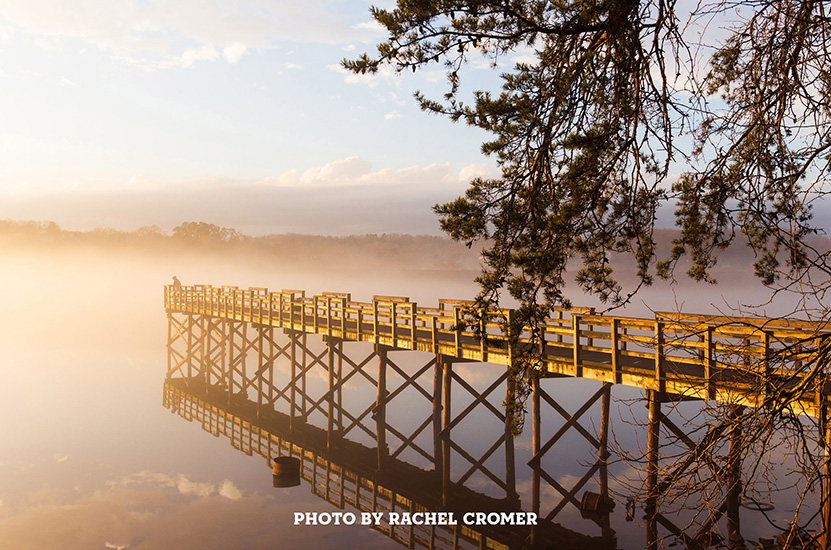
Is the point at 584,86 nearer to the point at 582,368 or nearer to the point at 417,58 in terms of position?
the point at 417,58

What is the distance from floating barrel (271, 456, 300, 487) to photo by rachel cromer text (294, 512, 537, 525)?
1.72 meters

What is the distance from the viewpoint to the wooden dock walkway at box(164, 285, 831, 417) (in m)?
4.42

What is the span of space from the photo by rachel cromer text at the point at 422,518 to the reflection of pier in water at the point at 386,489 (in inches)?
5.6

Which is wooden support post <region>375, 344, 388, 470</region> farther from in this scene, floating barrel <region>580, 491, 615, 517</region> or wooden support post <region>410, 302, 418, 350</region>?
floating barrel <region>580, 491, 615, 517</region>

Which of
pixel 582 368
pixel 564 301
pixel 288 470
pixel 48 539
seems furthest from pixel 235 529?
pixel 564 301

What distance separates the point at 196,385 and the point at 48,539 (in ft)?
58.8

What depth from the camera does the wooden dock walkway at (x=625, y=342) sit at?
14.5 feet

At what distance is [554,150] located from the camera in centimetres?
636

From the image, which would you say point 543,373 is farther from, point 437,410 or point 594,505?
point 437,410

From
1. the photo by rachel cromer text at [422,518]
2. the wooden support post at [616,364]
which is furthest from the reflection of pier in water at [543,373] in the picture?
the photo by rachel cromer text at [422,518]

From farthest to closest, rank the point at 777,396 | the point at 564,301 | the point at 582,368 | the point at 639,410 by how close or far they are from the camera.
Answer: the point at 639,410
the point at 582,368
the point at 564,301
the point at 777,396

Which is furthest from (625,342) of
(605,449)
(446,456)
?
(446,456)

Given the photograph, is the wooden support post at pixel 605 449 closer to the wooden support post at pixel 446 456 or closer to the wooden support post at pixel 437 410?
the wooden support post at pixel 446 456

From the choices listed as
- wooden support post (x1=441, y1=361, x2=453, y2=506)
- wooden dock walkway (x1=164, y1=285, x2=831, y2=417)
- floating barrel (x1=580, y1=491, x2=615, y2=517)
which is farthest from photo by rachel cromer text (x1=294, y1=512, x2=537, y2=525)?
wooden dock walkway (x1=164, y1=285, x2=831, y2=417)
